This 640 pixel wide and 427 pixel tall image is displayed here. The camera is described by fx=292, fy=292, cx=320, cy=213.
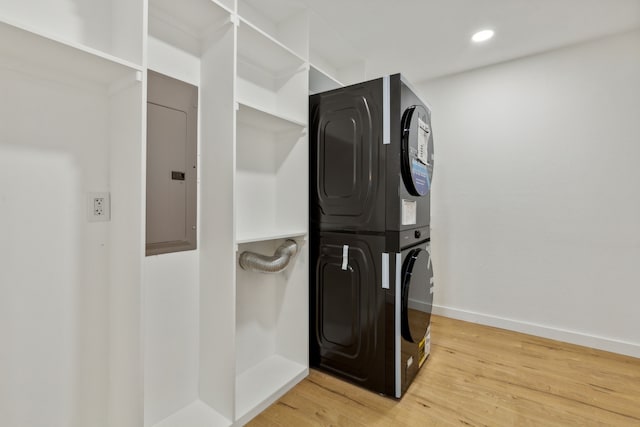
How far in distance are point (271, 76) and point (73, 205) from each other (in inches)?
57.7

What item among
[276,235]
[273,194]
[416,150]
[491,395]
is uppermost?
[416,150]

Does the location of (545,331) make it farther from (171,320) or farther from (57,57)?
(57,57)

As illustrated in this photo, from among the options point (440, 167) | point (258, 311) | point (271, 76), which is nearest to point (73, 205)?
point (258, 311)

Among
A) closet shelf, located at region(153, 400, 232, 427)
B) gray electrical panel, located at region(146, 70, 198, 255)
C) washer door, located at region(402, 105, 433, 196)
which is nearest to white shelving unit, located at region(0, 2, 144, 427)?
gray electrical panel, located at region(146, 70, 198, 255)

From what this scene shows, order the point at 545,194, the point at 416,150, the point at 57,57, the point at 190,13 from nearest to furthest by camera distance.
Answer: the point at 57,57
the point at 190,13
the point at 416,150
the point at 545,194

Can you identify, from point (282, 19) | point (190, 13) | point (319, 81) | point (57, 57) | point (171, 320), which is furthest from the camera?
point (319, 81)

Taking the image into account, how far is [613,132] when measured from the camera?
2.38 meters

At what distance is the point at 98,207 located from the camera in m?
1.29

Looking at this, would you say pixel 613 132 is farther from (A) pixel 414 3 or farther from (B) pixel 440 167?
(A) pixel 414 3

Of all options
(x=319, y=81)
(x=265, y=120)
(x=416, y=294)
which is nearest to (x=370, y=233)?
(x=416, y=294)

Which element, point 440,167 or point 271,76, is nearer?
point 271,76

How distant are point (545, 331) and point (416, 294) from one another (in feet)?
5.54

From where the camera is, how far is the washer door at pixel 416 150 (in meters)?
1.76

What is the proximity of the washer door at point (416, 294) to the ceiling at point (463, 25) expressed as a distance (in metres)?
1.66
